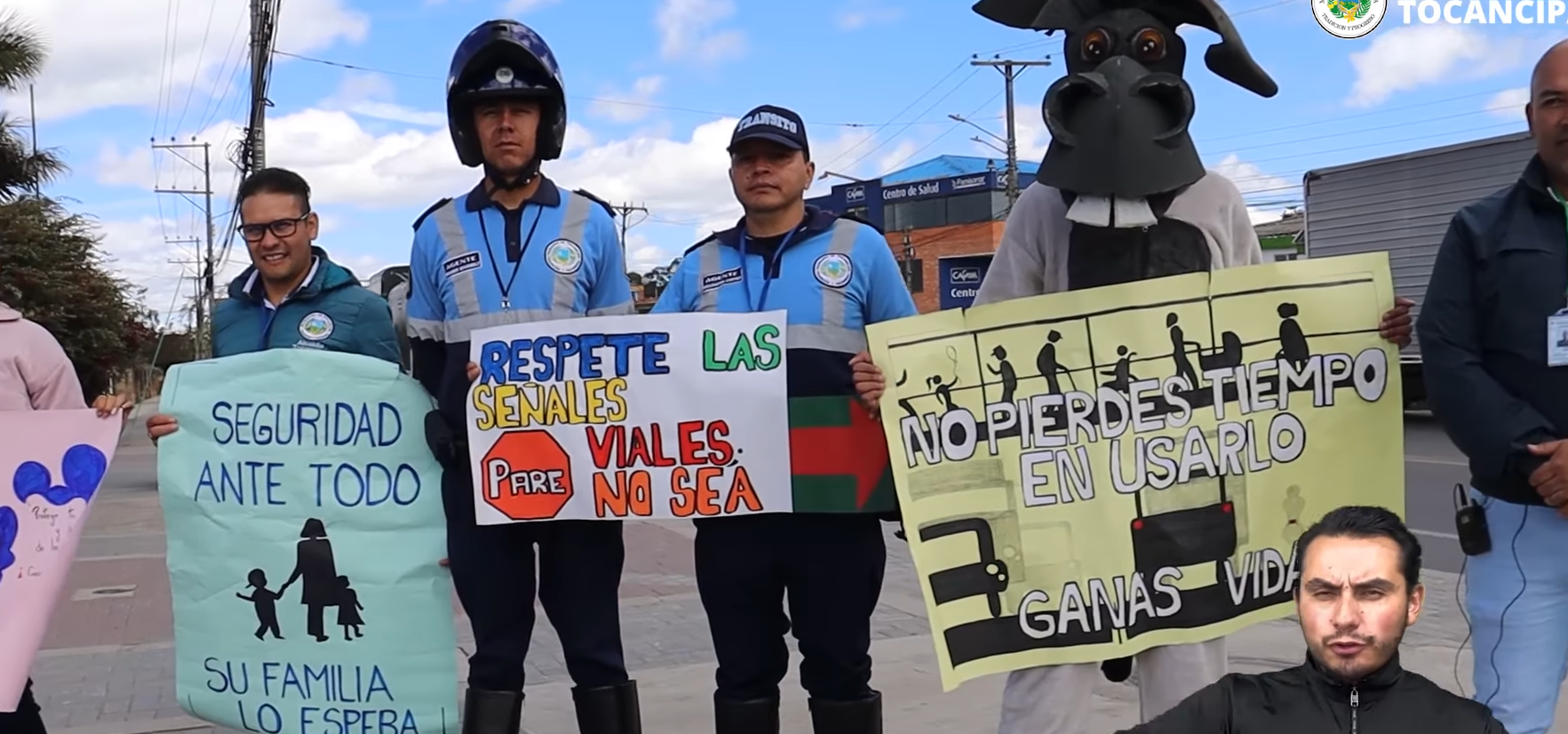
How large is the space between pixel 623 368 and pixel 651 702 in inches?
81.6

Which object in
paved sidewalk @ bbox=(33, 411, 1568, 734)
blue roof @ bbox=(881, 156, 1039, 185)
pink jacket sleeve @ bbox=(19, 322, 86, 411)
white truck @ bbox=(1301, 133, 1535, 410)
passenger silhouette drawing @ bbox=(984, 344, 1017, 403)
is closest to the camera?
passenger silhouette drawing @ bbox=(984, 344, 1017, 403)

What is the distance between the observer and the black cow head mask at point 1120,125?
9.93 feet

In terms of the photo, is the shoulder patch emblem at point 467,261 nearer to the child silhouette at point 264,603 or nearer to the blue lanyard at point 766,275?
the blue lanyard at point 766,275

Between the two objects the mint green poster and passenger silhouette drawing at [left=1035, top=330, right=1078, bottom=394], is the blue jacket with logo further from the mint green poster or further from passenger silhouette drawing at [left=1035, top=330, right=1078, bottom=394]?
passenger silhouette drawing at [left=1035, top=330, right=1078, bottom=394]

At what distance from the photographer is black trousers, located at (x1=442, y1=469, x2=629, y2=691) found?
3848 mm

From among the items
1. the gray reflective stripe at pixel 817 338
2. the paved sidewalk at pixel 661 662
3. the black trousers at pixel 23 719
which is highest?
the gray reflective stripe at pixel 817 338

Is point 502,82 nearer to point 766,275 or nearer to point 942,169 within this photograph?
point 766,275

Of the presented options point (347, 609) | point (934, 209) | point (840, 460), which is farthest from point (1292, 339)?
point (934, 209)

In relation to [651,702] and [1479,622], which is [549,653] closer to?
[651,702]

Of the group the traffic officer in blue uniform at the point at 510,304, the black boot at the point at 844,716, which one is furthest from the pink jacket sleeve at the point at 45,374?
the black boot at the point at 844,716

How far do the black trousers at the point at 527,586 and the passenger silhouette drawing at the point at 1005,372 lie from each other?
1.17 meters

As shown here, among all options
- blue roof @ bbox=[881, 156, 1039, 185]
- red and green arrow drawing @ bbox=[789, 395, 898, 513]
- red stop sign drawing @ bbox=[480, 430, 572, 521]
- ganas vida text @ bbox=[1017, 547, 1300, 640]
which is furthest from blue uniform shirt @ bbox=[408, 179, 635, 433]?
blue roof @ bbox=[881, 156, 1039, 185]

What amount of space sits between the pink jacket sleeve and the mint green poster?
0.25 meters

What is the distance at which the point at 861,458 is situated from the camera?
365cm
